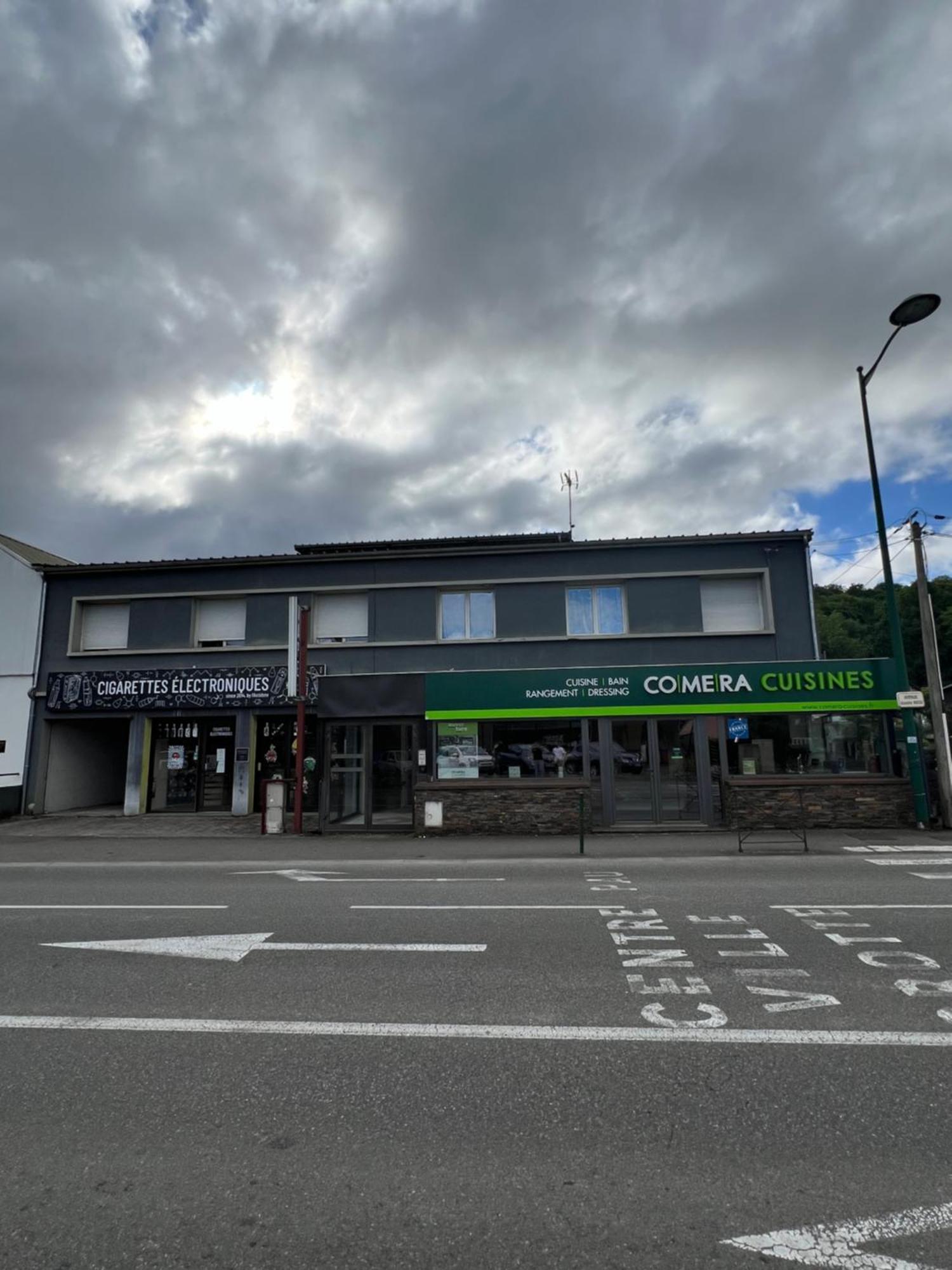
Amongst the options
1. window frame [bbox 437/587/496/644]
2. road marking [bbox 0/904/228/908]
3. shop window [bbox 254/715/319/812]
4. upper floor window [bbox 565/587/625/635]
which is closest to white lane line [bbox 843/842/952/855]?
upper floor window [bbox 565/587/625/635]

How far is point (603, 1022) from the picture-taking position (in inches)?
190

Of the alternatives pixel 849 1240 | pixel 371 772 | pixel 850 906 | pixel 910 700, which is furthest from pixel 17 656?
pixel 849 1240

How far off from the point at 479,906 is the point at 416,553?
1375cm

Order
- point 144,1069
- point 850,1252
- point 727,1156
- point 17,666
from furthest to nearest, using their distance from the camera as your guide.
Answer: point 17,666 < point 144,1069 < point 727,1156 < point 850,1252

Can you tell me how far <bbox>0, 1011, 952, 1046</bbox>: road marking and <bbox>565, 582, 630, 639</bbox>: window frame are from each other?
613 inches

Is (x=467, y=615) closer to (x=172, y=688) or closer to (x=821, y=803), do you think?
(x=172, y=688)

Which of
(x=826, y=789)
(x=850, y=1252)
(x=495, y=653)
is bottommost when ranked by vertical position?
(x=850, y=1252)

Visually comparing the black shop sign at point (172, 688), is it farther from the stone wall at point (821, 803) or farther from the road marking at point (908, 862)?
the road marking at point (908, 862)

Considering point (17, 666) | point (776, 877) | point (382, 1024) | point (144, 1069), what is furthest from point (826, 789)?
point (17, 666)

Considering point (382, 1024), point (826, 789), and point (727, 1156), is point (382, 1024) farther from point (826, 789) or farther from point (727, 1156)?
point (826, 789)

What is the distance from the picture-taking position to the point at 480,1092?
3953 mm

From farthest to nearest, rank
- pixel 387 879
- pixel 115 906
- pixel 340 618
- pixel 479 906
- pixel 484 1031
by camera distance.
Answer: pixel 340 618, pixel 387 879, pixel 115 906, pixel 479 906, pixel 484 1031

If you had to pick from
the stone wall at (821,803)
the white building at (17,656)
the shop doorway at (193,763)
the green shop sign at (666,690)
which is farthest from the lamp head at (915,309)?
the white building at (17,656)

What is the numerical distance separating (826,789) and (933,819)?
93.8 inches
